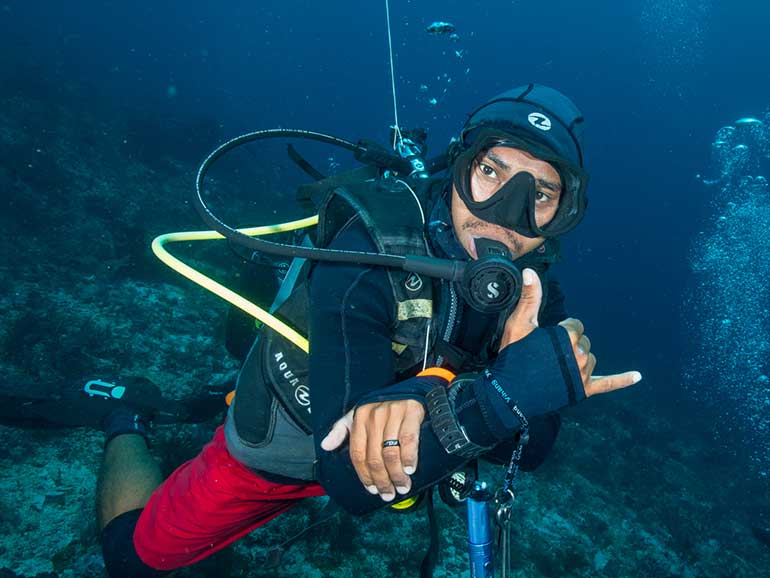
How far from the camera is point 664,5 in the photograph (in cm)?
9312

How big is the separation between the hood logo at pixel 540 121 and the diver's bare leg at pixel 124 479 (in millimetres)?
3923

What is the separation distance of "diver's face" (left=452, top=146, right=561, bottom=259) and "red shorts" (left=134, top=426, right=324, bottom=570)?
6.92ft

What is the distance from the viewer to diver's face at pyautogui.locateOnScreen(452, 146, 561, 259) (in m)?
2.26

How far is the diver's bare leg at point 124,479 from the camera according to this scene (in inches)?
137

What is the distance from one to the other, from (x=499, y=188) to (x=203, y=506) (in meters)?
2.82

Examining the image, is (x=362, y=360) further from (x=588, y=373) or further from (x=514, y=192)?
(x=514, y=192)

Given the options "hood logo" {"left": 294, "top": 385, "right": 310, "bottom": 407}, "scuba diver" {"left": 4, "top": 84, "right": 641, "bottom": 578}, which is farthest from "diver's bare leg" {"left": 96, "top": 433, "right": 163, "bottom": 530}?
"hood logo" {"left": 294, "top": 385, "right": 310, "bottom": 407}

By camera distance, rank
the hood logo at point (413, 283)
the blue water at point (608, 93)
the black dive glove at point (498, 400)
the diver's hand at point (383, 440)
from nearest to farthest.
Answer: the diver's hand at point (383, 440) < the black dive glove at point (498, 400) < the hood logo at point (413, 283) < the blue water at point (608, 93)

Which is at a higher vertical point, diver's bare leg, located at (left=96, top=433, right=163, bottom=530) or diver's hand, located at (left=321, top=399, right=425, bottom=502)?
diver's hand, located at (left=321, top=399, right=425, bottom=502)

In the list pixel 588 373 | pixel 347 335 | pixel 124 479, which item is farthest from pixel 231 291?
pixel 124 479

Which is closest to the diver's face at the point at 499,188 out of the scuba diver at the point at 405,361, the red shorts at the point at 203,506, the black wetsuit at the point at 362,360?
the scuba diver at the point at 405,361

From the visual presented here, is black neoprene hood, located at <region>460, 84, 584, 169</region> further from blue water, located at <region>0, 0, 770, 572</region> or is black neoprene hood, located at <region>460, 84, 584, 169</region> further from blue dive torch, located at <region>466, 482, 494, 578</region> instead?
blue water, located at <region>0, 0, 770, 572</region>

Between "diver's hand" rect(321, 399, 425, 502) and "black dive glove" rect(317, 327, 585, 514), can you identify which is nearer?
"diver's hand" rect(321, 399, 425, 502)

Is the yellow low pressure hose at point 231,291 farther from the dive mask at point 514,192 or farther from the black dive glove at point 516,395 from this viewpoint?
the dive mask at point 514,192
